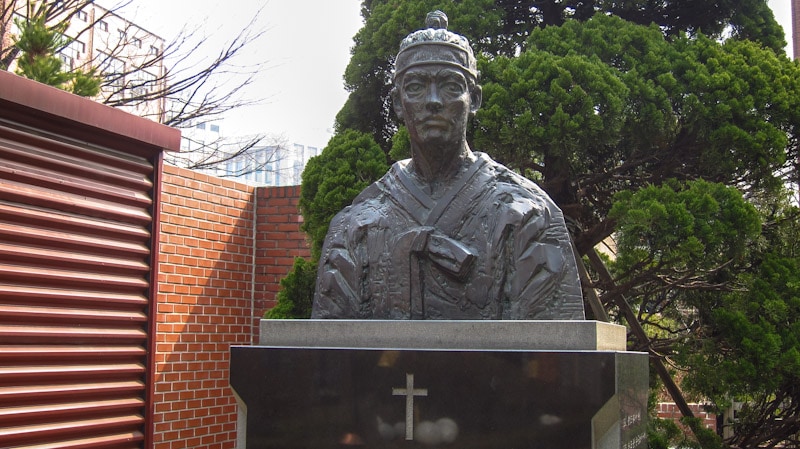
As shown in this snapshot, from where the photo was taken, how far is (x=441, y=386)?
331 centimetres

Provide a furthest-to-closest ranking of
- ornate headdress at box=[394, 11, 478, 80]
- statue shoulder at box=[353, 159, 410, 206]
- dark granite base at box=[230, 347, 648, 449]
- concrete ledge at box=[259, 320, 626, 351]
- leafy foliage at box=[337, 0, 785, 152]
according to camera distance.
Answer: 1. leafy foliage at box=[337, 0, 785, 152]
2. statue shoulder at box=[353, 159, 410, 206]
3. ornate headdress at box=[394, 11, 478, 80]
4. concrete ledge at box=[259, 320, 626, 351]
5. dark granite base at box=[230, 347, 648, 449]

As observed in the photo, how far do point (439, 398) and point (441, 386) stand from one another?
0.05 m

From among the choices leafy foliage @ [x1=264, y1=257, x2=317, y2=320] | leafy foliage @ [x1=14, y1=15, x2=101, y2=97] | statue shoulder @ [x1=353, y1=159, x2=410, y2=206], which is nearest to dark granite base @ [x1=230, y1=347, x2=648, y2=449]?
statue shoulder @ [x1=353, y1=159, x2=410, y2=206]

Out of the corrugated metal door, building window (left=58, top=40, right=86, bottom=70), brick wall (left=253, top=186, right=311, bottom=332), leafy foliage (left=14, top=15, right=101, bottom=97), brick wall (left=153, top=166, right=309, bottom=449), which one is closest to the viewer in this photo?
the corrugated metal door

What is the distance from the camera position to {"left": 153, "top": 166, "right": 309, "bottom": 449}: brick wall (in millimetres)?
6961

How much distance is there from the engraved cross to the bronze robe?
1.73ft

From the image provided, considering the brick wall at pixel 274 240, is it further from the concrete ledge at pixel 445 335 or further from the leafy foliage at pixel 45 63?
the concrete ledge at pixel 445 335

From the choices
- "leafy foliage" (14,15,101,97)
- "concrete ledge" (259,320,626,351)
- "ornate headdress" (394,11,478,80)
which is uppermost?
"leafy foliage" (14,15,101,97)

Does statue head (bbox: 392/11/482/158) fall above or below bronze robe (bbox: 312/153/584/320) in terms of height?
above

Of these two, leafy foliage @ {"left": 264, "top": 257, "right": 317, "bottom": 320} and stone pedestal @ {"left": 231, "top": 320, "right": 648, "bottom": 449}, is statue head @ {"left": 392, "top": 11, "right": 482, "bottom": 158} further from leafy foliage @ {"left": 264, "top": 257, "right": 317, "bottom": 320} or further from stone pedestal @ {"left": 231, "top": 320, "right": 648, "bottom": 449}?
leafy foliage @ {"left": 264, "top": 257, "right": 317, "bottom": 320}

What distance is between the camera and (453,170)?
4082 millimetres

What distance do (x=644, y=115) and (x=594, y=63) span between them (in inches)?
22.9

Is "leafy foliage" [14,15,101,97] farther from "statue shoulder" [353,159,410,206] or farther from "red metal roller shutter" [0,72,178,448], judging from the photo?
"statue shoulder" [353,159,410,206]

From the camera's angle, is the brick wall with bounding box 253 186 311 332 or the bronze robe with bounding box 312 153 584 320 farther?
the brick wall with bounding box 253 186 311 332
